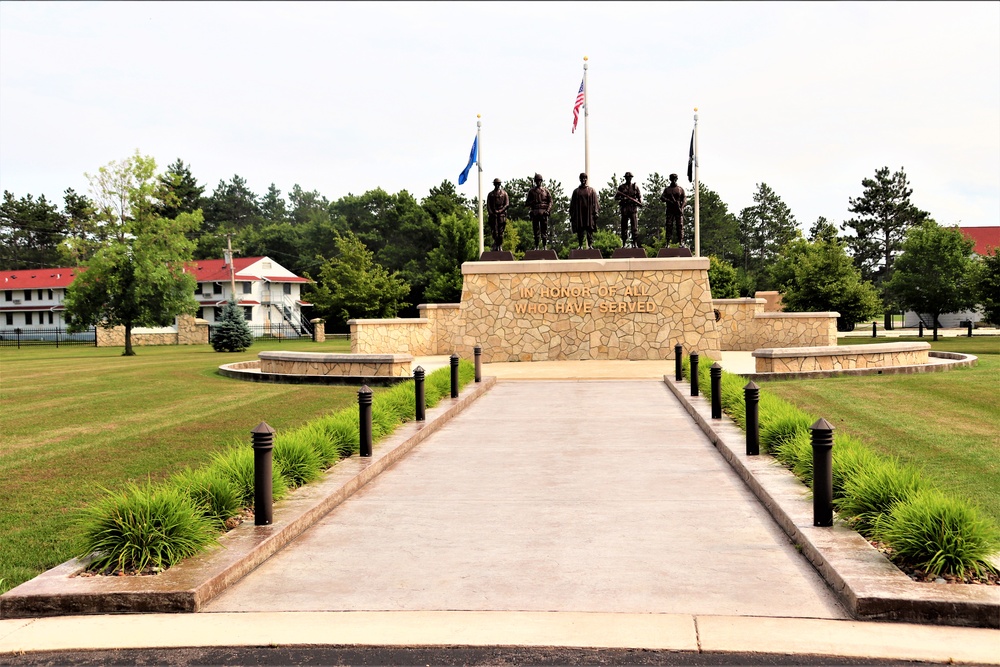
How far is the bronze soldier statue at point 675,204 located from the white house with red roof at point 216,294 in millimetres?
49318

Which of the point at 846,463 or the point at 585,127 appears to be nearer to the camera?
the point at 846,463

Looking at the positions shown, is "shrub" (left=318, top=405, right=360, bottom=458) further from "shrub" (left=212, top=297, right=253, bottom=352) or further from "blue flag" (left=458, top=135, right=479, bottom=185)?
"shrub" (left=212, top=297, right=253, bottom=352)

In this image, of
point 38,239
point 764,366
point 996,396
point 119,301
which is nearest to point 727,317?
point 764,366

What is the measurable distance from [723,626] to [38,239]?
11389 cm

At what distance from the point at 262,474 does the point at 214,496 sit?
58 cm

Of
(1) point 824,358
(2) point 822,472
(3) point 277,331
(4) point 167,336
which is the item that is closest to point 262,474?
(2) point 822,472

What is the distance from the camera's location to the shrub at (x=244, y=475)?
7812 mm

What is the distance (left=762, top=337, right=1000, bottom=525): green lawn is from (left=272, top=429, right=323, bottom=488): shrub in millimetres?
6194

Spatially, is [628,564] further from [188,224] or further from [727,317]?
[188,224]

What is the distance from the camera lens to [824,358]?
20.2 meters

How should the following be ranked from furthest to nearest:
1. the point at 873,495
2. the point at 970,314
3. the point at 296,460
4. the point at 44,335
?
the point at 44,335, the point at 970,314, the point at 296,460, the point at 873,495

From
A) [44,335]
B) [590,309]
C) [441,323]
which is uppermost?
[590,309]

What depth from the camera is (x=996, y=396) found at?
52.0 ft

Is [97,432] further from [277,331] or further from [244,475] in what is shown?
[277,331]
